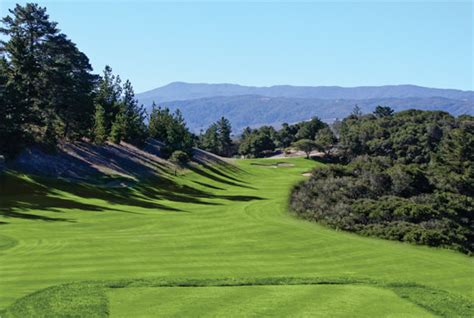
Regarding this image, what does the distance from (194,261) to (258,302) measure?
686 centimetres

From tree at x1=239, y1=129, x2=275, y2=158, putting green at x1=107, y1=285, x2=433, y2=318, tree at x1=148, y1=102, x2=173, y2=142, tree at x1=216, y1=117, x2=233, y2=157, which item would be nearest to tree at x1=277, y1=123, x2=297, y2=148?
tree at x1=239, y1=129, x2=275, y2=158

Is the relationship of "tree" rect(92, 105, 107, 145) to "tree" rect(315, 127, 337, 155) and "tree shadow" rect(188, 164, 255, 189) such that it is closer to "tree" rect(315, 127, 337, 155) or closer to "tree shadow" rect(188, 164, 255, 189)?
"tree shadow" rect(188, 164, 255, 189)

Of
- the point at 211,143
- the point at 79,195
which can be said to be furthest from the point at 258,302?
the point at 211,143

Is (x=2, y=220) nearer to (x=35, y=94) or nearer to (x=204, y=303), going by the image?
(x=204, y=303)

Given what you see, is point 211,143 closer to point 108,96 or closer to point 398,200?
point 108,96

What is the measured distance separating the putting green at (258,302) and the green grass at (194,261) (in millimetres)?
74

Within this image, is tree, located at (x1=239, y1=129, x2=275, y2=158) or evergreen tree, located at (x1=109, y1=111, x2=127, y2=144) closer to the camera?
evergreen tree, located at (x1=109, y1=111, x2=127, y2=144)

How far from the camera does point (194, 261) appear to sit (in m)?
25.8

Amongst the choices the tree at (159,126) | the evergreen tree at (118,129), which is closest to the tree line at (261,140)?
the tree at (159,126)

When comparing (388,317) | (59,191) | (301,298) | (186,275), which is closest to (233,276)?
(186,275)

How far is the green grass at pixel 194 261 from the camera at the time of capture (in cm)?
1956

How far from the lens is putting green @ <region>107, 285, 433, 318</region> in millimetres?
18266

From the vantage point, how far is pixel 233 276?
2334cm

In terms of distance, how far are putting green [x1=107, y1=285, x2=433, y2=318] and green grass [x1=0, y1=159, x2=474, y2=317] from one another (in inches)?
2.9
